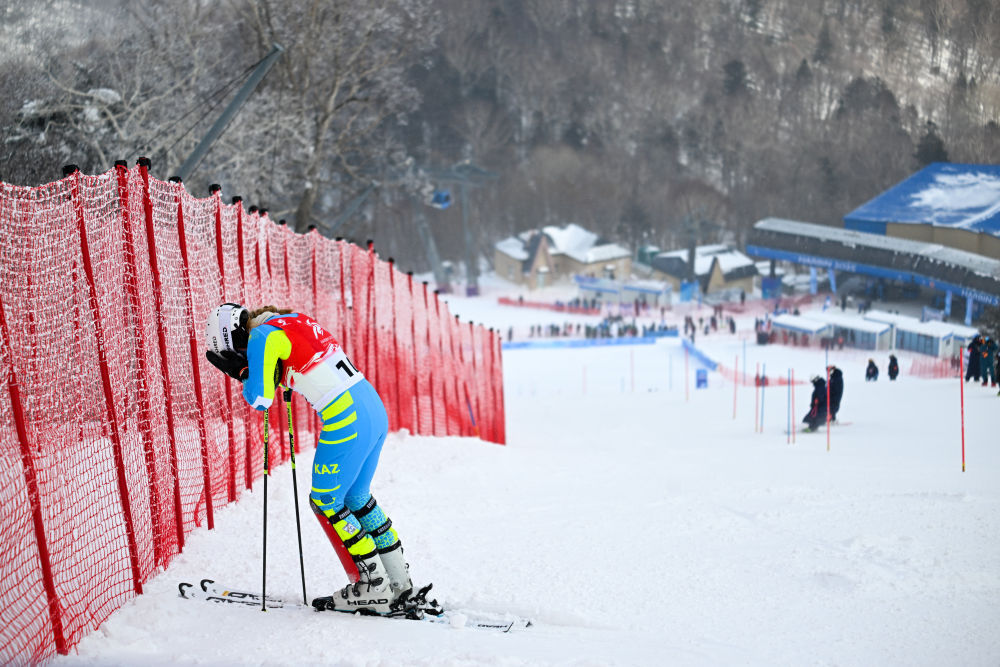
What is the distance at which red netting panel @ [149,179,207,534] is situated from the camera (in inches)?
203

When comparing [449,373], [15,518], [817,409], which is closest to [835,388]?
[817,409]

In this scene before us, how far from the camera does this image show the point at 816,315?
3600 centimetres

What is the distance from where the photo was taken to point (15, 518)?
381cm

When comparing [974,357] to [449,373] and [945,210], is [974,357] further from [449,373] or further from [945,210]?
[945,210]

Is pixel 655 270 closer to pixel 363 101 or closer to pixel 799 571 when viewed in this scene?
pixel 363 101

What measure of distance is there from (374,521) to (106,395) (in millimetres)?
1449

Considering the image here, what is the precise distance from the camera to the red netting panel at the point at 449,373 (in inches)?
467

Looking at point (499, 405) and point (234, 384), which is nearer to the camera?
point (234, 384)

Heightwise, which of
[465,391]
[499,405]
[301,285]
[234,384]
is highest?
[301,285]

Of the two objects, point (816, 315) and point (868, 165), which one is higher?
point (868, 165)

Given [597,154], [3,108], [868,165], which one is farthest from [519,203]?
[3,108]

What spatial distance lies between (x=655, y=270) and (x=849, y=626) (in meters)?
53.9

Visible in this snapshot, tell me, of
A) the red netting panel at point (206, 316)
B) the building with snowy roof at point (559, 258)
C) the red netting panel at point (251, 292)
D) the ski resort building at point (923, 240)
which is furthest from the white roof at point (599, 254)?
the red netting panel at point (206, 316)

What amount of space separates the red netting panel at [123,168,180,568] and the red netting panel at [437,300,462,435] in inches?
267
